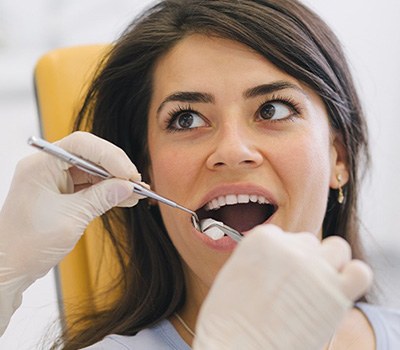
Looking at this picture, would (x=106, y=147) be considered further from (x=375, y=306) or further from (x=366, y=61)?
(x=366, y=61)

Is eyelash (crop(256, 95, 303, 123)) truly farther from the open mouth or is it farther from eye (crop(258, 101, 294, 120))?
the open mouth

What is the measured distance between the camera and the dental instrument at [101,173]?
41.9 inches

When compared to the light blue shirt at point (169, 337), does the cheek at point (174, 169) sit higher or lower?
higher

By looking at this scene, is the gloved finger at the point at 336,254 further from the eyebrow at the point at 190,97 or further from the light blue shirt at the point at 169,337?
the light blue shirt at the point at 169,337

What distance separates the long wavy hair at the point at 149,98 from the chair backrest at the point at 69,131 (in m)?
0.09

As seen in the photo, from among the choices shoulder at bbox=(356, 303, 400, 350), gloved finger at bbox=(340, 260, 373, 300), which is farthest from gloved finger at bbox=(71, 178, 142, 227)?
shoulder at bbox=(356, 303, 400, 350)

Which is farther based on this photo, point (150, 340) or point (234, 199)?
point (150, 340)

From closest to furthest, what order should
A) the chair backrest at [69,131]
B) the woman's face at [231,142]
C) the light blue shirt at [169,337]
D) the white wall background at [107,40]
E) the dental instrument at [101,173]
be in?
the dental instrument at [101,173] → the woman's face at [231,142] → the light blue shirt at [169,337] → the chair backrest at [69,131] → the white wall background at [107,40]

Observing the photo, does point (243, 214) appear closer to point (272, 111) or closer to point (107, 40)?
point (272, 111)

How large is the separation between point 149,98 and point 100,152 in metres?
0.30

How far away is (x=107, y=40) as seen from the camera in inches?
100

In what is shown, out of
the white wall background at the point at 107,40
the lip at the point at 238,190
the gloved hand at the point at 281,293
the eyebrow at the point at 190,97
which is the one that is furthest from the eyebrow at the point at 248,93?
the white wall background at the point at 107,40

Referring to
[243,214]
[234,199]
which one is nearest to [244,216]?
[243,214]

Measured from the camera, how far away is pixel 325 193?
140cm
